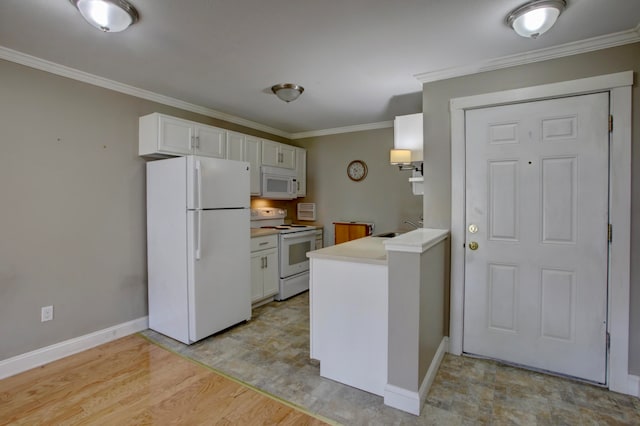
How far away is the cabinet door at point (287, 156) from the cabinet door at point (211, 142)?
40.7 inches

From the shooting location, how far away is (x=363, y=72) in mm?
2631

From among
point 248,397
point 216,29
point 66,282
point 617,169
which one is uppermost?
point 216,29

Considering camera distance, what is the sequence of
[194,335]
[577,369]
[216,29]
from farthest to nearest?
[194,335] → [577,369] → [216,29]

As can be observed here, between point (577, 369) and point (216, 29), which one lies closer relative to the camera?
point (216, 29)

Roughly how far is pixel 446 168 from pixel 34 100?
3230mm

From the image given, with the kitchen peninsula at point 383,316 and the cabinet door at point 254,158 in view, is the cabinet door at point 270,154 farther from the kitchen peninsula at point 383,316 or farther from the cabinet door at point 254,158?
the kitchen peninsula at point 383,316

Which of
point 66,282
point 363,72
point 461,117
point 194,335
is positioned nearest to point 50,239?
point 66,282

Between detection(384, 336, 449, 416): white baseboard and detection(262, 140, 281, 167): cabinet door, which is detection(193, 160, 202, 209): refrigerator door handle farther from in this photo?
detection(384, 336, 449, 416): white baseboard

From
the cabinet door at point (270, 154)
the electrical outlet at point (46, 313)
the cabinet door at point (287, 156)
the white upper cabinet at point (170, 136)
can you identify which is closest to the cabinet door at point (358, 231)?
the cabinet door at point (287, 156)

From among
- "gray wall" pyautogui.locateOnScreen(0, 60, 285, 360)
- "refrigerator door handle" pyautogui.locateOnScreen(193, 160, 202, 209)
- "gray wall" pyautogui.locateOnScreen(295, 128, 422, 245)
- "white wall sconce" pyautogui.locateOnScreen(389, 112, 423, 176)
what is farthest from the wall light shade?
"gray wall" pyautogui.locateOnScreen(0, 60, 285, 360)

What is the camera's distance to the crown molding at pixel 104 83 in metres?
2.29

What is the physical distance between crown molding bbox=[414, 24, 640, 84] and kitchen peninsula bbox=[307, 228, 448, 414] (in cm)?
131

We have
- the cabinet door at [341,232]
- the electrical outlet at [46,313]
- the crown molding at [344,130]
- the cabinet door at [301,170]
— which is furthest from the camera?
the cabinet door at [301,170]

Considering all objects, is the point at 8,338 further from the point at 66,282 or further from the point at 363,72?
the point at 363,72
